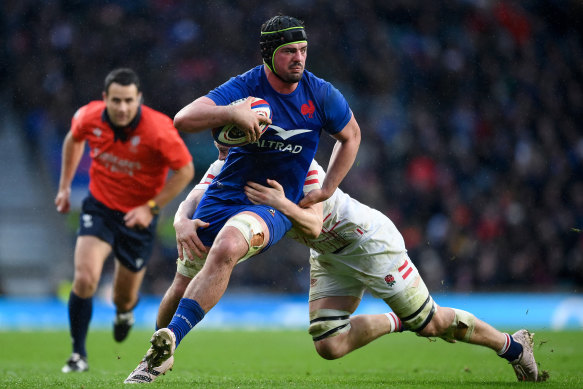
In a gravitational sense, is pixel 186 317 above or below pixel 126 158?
below

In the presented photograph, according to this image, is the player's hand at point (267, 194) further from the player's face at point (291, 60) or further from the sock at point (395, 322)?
the sock at point (395, 322)

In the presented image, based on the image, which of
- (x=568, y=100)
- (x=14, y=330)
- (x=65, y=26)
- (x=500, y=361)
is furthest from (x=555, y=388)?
(x=65, y=26)

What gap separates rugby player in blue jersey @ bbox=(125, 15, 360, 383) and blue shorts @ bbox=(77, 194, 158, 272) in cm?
282

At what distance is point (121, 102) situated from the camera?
8172mm

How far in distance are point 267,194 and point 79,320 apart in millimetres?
3336

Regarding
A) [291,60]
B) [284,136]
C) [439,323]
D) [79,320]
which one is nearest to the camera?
[291,60]

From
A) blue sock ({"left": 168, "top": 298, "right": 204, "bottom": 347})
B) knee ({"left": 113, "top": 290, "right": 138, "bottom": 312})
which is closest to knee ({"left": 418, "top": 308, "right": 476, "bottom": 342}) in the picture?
blue sock ({"left": 168, "top": 298, "right": 204, "bottom": 347})

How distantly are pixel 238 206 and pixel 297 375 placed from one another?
211 centimetres

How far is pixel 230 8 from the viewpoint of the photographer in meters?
19.6

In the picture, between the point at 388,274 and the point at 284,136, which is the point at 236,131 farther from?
the point at 388,274

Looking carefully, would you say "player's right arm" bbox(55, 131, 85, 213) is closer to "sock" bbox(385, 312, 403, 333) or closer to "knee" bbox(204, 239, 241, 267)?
"sock" bbox(385, 312, 403, 333)

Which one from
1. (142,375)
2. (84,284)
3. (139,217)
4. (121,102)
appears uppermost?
(121,102)

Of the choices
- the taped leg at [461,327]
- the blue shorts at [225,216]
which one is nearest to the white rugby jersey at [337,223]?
the blue shorts at [225,216]

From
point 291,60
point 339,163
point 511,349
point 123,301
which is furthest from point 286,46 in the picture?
point 123,301
